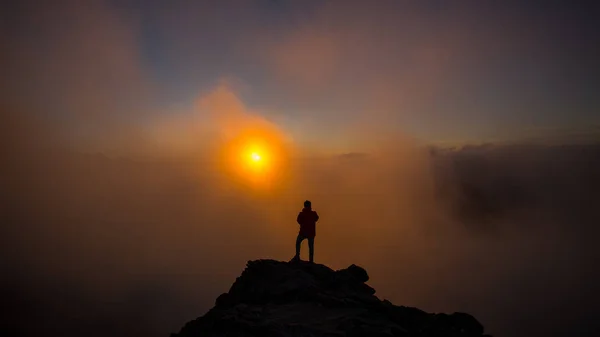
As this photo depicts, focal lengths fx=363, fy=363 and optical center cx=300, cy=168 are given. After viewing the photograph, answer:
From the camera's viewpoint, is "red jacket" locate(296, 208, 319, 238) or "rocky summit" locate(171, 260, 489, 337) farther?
"red jacket" locate(296, 208, 319, 238)

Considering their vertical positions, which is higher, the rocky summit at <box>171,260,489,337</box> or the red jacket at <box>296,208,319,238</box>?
the red jacket at <box>296,208,319,238</box>

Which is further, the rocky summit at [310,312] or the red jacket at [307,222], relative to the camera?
the red jacket at [307,222]

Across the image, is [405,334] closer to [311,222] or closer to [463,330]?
[463,330]

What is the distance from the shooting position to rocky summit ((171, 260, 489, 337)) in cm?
1652

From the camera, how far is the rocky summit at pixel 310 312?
54.2 feet

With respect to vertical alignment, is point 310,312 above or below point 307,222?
below

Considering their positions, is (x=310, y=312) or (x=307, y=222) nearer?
(x=310, y=312)

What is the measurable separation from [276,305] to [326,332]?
221 inches

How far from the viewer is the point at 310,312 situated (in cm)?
1878

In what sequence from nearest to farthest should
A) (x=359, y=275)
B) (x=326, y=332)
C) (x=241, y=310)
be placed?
(x=326, y=332)
(x=241, y=310)
(x=359, y=275)

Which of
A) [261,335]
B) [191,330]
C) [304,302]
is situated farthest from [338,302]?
[191,330]

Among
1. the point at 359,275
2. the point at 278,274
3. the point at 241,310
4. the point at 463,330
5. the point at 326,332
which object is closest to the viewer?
the point at 326,332

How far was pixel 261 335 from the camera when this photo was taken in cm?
1630

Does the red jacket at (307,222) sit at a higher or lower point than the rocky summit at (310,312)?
higher
